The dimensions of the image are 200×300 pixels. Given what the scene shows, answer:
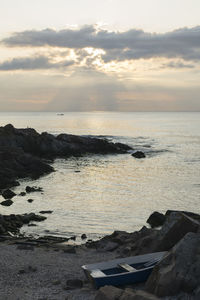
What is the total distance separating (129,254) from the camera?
1939 cm

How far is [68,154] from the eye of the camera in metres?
72.2

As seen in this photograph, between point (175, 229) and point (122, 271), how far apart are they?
9.73 feet

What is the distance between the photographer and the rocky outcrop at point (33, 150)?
50.0 metres

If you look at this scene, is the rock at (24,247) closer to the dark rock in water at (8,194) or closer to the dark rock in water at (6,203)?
the dark rock in water at (6,203)

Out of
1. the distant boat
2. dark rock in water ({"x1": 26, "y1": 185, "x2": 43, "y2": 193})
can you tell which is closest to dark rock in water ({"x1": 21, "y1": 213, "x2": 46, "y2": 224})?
dark rock in water ({"x1": 26, "y1": 185, "x2": 43, "y2": 193})

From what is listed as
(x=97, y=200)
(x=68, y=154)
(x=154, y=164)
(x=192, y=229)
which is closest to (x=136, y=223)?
(x=97, y=200)

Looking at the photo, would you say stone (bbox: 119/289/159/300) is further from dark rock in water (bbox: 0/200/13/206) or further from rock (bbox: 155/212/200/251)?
dark rock in water (bbox: 0/200/13/206)

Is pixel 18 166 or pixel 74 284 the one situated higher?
pixel 18 166

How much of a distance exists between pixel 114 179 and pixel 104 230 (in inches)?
874

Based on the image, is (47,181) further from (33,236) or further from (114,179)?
(33,236)

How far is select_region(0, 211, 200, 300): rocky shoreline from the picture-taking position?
38.7 ft

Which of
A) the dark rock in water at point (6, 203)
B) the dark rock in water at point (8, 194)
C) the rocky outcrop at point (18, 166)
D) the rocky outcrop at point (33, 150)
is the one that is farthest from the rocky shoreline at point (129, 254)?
the rocky outcrop at point (18, 166)

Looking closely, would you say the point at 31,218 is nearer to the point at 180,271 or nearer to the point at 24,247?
the point at 24,247

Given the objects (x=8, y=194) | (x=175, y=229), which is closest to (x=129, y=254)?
(x=175, y=229)
